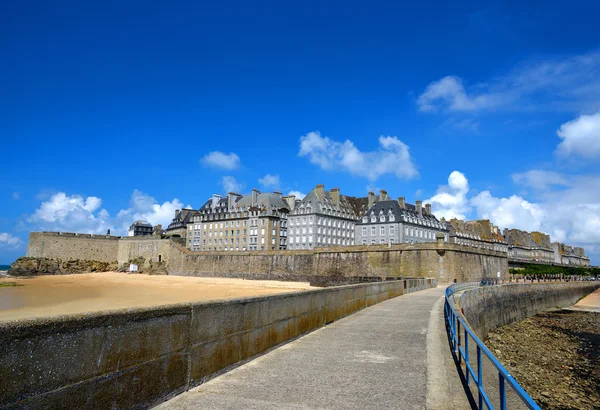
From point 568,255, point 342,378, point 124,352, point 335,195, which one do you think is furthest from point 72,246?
point 568,255

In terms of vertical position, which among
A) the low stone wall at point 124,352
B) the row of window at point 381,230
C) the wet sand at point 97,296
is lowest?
the wet sand at point 97,296

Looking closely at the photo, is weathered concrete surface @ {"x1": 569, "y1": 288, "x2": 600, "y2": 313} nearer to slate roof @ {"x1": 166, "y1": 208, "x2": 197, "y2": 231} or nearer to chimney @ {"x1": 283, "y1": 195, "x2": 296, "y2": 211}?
chimney @ {"x1": 283, "y1": 195, "x2": 296, "y2": 211}

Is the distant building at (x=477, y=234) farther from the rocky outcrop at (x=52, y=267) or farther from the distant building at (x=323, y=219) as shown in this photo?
the rocky outcrop at (x=52, y=267)

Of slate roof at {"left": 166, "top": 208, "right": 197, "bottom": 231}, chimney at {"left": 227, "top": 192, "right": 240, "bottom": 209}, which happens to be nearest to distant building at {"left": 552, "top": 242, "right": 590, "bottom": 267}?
chimney at {"left": 227, "top": 192, "right": 240, "bottom": 209}

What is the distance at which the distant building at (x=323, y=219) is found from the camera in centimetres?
7744

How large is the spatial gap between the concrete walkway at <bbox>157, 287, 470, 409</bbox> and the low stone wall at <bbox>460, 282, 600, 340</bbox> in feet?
32.6

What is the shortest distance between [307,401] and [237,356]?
1.75m

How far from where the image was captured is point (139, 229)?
390 feet

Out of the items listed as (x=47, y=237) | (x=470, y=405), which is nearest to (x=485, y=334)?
(x=470, y=405)

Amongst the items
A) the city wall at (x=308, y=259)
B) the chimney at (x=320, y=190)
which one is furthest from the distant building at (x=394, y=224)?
the city wall at (x=308, y=259)

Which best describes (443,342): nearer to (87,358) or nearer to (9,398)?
(87,358)

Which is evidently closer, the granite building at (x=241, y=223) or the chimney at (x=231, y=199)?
the granite building at (x=241, y=223)

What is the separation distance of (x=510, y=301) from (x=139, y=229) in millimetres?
104520

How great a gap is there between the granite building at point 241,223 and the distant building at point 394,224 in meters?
16.7
